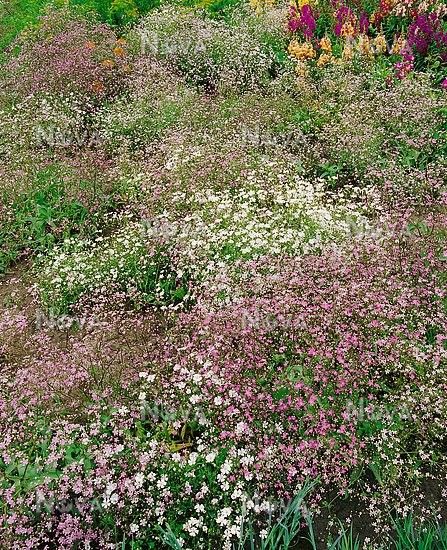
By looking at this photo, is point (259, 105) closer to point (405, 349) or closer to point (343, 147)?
point (343, 147)

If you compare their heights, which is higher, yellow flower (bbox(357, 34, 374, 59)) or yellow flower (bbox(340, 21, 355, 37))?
yellow flower (bbox(340, 21, 355, 37))

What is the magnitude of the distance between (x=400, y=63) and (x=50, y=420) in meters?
7.10

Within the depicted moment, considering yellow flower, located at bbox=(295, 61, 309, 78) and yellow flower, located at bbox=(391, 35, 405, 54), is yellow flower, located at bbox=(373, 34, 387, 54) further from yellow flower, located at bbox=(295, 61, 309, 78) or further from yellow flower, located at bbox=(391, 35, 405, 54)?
yellow flower, located at bbox=(295, 61, 309, 78)

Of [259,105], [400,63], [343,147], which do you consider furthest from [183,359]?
[400,63]

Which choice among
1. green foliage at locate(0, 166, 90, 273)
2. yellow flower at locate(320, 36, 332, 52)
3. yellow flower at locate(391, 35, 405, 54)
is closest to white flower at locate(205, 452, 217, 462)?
green foliage at locate(0, 166, 90, 273)

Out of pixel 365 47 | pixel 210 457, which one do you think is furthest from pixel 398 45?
pixel 210 457

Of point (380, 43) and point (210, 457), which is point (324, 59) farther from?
point (210, 457)

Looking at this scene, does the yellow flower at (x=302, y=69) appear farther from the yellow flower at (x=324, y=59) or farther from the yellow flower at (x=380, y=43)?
the yellow flower at (x=380, y=43)

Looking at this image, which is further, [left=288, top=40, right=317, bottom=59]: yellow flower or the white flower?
[left=288, top=40, right=317, bottom=59]: yellow flower

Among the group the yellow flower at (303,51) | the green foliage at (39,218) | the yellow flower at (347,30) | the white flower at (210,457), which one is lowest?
the white flower at (210,457)

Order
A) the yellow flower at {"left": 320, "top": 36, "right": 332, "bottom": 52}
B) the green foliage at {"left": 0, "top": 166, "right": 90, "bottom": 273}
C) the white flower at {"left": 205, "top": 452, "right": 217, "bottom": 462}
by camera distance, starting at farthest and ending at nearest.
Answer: the yellow flower at {"left": 320, "top": 36, "right": 332, "bottom": 52}, the green foliage at {"left": 0, "top": 166, "right": 90, "bottom": 273}, the white flower at {"left": 205, "top": 452, "right": 217, "bottom": 462}

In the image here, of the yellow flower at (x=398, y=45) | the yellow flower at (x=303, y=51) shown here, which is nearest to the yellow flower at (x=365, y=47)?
the yellow flower at (x=398, y=45)

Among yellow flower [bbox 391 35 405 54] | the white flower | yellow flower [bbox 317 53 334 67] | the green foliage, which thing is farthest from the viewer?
yellow flower [bbox 317 53 334 67]

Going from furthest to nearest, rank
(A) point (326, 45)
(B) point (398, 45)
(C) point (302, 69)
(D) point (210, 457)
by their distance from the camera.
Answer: (A) point (326, 45), (C) point (302, 69), (B) point (398, 45), (D) point (210, 457)
